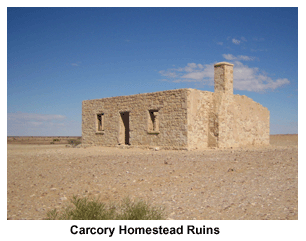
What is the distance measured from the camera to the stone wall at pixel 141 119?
14.3 metres

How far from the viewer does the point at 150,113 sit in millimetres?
15953

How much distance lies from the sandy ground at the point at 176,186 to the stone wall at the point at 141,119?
218 inches

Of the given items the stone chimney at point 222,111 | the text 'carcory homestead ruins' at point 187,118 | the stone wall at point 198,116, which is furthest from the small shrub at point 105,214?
the stone chimney at point 222,111

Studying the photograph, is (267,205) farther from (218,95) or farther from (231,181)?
(218,95)

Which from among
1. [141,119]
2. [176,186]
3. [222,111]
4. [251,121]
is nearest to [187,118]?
[222,111]

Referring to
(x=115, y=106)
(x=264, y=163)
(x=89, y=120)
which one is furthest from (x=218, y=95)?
(x=89, y=120)

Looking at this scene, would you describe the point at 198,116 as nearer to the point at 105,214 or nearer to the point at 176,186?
the point at 176,186

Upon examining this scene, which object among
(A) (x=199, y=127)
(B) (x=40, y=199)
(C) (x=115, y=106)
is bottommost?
(B) (x=40, y=199)

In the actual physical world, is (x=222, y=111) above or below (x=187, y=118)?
above

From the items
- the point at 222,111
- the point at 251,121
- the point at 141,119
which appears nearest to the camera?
the point at 222,111

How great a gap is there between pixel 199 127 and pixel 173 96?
7.03 ft

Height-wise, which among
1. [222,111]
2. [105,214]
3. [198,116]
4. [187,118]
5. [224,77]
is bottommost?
[105,214]

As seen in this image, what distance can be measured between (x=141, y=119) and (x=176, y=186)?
10.1 m

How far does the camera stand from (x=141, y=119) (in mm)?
16031
